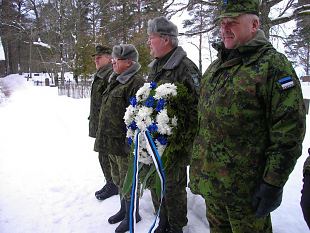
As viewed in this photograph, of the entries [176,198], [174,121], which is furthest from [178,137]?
[176,198]

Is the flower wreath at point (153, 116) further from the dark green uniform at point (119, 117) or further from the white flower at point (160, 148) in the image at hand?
the dark green uniform at point (119, 117)

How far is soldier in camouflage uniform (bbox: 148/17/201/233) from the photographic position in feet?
9.80

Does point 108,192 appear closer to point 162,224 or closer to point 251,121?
point 162,224

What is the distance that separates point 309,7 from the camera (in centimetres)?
673

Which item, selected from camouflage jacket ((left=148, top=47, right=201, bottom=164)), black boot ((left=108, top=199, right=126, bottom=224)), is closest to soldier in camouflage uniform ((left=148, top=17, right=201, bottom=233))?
camouflage jacket ((left=148, top=47, right=201, bottom=164))

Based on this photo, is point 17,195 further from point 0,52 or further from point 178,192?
point 0,52

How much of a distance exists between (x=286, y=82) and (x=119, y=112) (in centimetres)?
206

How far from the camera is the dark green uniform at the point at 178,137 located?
9.60 feet

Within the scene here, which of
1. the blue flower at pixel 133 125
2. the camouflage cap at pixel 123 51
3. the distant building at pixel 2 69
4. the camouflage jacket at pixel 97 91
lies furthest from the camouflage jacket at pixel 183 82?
the distant building at pixel 2 69

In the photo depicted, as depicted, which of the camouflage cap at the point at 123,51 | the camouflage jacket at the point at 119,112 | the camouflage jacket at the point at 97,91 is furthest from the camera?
the camouflage jacket at the point at 97,91

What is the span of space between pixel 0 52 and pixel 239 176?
27.3 metres

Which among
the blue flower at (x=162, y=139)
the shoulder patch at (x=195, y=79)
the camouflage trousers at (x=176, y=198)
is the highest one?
the shoulder patch at (x=195, y=79)

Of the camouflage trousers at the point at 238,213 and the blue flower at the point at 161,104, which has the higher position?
the blue flower at the point at 161,104

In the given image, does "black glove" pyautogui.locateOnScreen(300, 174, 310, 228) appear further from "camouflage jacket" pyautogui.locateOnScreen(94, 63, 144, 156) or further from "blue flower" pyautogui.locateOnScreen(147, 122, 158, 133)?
"camouflage jacket" pyautogui.locateOnScreen(94, 63, 144, 156)
